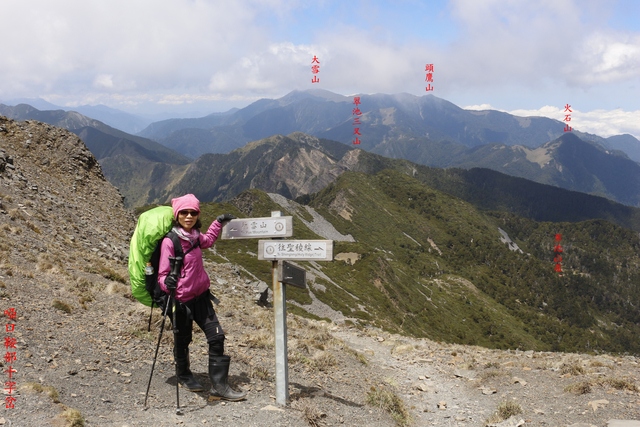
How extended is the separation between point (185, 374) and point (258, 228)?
11.4 feet

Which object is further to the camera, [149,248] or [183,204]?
[183,204]

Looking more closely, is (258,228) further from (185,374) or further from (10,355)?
(10,355)

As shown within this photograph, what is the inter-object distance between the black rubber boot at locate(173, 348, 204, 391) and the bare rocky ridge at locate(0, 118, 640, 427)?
0.15 metres

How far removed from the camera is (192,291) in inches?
271

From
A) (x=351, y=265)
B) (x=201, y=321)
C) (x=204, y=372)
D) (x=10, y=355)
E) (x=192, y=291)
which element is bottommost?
(x=351, y=265)

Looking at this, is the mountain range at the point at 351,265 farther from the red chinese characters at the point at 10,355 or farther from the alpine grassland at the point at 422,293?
the red chinese characters at the point at 10,355

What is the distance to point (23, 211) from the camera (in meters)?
18.8

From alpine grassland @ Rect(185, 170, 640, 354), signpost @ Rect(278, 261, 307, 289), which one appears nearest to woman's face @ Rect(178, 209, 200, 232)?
signpost @ Rect(278, 261, 307, 289)

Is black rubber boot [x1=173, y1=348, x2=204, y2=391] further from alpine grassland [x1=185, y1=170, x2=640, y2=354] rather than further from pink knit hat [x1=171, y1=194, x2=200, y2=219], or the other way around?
alpine grassland [x1=185, y1=170, x2=640, y2=354]

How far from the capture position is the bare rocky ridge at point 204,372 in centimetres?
700

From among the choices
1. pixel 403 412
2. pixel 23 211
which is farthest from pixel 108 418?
pixel 23 211

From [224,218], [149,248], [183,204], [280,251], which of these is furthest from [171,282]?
[280,251]

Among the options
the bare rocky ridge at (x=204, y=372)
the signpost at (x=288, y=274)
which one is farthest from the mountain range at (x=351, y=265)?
the signpost at (x=288, y=274)

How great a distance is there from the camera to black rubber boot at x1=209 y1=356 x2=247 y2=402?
7352 mm
